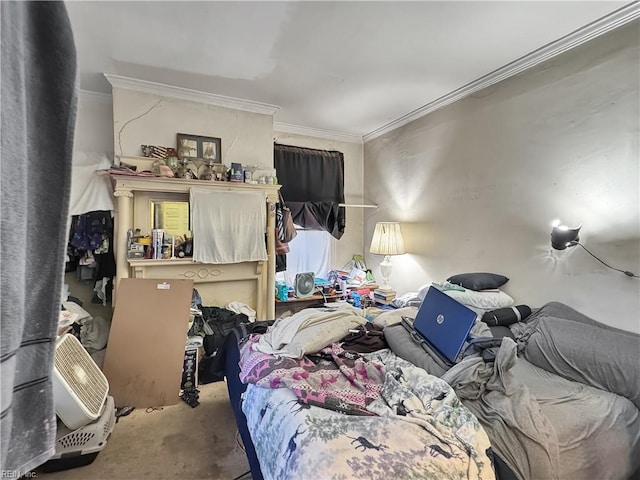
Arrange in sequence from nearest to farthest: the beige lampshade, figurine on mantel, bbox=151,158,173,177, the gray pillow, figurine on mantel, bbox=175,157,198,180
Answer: the gray pillow → figurine on mantel, bbox=151,158,173,177 → figurine on mantel, bbox=175,157,198,180 → the beige lampshade

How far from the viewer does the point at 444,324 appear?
5.45 ft

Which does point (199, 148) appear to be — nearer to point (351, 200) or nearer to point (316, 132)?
point (316, 132)

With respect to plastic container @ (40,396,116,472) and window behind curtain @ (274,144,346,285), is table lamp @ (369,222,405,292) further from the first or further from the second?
plastic container @ (40,396,116,472)

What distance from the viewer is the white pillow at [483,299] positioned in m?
2.37

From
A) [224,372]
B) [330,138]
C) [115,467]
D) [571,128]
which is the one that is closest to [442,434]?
[224,372]

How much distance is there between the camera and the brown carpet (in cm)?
168

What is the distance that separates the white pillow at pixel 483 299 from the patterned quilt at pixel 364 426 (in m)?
1.15

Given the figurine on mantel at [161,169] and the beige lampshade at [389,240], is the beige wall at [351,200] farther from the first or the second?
the figurine on mantel at [161,169]

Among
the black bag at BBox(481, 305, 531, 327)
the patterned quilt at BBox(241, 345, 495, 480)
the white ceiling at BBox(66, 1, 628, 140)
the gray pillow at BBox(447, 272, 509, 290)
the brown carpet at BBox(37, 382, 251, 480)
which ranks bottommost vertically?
the brown carpet at BBox(37, 382, 251, 480)

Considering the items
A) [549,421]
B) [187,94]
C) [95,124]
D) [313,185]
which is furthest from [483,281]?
[95,124]

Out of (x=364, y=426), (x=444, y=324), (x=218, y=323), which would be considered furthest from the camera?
(x=218, y=323)

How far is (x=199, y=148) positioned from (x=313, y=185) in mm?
1492

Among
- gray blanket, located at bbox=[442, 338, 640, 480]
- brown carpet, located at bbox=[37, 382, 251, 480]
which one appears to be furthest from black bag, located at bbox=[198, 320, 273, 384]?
gray blanket, located at bbox=[442, 338, 640, 480]

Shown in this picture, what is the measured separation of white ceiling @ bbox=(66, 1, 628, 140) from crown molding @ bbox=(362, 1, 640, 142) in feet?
0.16
